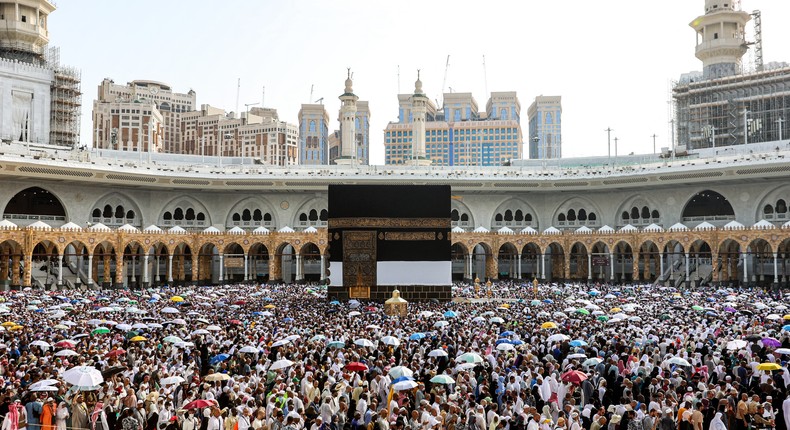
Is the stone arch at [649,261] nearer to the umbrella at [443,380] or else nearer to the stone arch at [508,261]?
the stone arch at [508,261]

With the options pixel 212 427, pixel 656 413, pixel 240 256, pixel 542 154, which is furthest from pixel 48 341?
pixel 542 154

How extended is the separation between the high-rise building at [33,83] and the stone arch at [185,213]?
38.9ft

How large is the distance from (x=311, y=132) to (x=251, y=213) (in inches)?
3387

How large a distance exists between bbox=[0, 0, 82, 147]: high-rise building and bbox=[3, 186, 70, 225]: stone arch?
7601mm

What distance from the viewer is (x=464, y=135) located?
125 metres

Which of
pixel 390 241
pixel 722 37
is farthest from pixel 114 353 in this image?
pixel 722 37

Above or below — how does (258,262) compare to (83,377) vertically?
above

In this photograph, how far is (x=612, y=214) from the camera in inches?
1965

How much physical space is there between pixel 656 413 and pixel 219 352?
890 cm

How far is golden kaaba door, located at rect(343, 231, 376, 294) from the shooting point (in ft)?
97.7

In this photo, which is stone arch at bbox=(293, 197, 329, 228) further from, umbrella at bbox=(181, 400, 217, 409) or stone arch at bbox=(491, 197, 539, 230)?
umbrella at bbox=(181, 400, 217, 409)

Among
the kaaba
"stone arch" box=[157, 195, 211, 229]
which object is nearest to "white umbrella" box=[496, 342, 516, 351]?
the kaaba

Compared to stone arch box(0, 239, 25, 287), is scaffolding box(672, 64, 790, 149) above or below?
above

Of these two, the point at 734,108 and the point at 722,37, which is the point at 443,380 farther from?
the point at 722,37
